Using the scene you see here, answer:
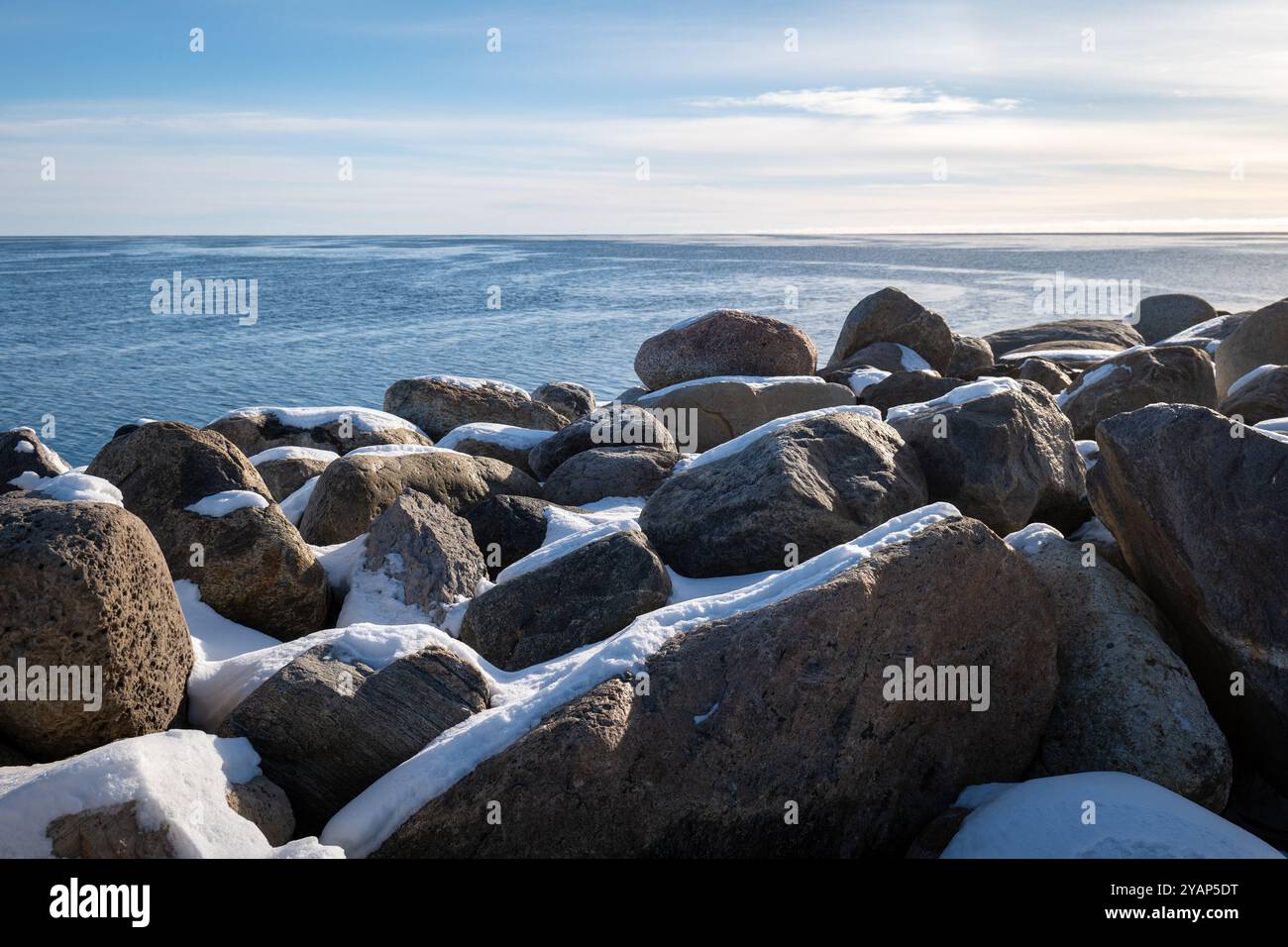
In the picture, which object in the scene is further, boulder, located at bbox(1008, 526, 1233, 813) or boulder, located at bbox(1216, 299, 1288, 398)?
boulder, located at bbox(1216, 299, 1288, 398)

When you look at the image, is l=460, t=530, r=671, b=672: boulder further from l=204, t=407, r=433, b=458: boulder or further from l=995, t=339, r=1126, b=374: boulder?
l=995, t=339, r=1126, b=374: boulder

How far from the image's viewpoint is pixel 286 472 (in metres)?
12.1

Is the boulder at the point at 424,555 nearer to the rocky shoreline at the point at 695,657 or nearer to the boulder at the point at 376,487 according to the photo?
the rocky shoreline at the point at 695,657

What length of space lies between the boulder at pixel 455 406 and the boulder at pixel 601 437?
4065mm

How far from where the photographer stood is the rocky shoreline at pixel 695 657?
5078 mm

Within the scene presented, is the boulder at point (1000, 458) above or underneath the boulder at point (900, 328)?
underneath

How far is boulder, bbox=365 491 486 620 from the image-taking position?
25.7ft

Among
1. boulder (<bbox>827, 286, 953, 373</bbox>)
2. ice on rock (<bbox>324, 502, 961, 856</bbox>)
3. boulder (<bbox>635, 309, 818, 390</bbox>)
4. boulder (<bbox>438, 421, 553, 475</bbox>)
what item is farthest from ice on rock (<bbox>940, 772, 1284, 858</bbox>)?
boulder (<bbox>827, 286, 953, 373</bbox>)

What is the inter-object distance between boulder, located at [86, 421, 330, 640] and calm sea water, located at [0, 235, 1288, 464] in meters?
14.5

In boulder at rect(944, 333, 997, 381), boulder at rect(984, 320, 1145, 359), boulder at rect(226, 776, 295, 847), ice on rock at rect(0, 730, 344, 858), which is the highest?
boulder at rect(984, 320, 1145, 359)

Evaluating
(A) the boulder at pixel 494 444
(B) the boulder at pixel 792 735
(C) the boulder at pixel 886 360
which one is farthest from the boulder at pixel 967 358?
(B) the boulder at pixel 792 735

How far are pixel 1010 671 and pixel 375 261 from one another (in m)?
103

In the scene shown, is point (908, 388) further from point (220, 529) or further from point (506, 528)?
point (220, 529)
